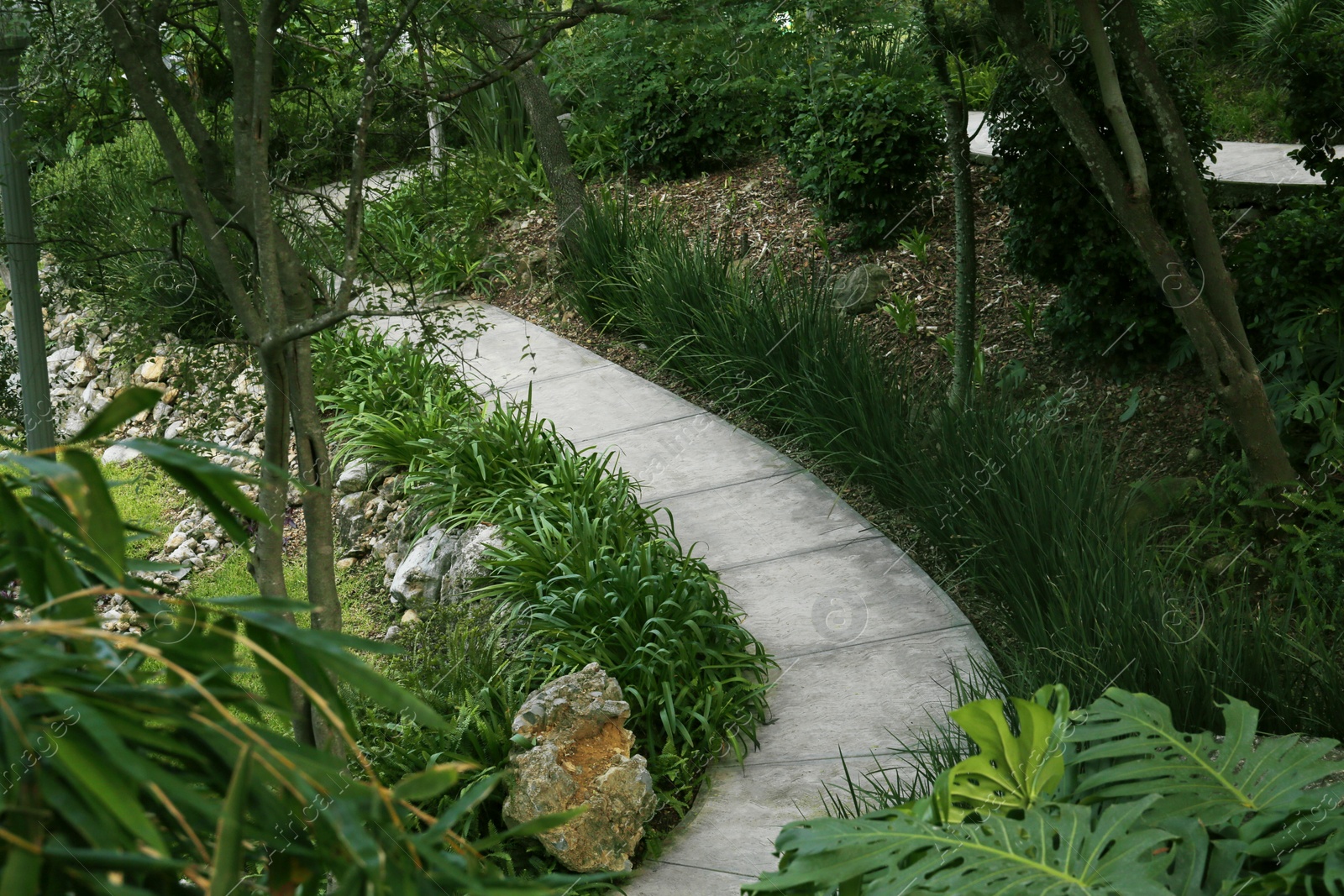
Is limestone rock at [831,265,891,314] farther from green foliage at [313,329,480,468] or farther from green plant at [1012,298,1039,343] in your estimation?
green foliage at [313,329,480,468]

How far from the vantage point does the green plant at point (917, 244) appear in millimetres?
7789

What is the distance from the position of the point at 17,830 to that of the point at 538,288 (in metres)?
8.16

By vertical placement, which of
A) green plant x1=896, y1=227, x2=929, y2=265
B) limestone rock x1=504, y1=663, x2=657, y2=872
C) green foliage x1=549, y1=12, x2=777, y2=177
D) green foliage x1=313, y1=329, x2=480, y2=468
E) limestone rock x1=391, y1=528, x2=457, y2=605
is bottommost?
limestone rock x1=504, y1=663, x2=657, y2=872

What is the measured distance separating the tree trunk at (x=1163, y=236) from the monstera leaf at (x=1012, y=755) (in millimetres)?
3168

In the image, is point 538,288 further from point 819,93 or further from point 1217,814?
point 1217,814

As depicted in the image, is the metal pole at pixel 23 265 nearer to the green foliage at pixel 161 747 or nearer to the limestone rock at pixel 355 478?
the limestone rock at pixel 355 478

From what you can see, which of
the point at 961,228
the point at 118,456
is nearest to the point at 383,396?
the point at 118,456

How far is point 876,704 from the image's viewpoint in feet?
13.3

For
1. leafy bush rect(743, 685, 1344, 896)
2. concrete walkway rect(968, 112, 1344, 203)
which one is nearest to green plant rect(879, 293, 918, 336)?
concrete walkway rect(968, 112, 1344, 203)

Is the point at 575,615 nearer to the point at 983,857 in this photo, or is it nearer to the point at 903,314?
the point at 983,857

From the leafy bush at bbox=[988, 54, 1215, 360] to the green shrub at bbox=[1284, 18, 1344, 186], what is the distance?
450mm

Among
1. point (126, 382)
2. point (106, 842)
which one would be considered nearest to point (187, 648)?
point (106, 842)

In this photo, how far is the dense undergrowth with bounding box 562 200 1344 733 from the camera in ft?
11.6

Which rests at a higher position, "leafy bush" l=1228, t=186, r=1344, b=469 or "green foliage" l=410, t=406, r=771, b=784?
"leafy bush" l=1228, t=186, r=1344, b=469
